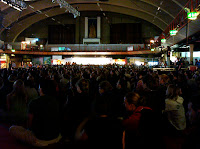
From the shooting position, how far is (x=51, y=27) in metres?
42.5

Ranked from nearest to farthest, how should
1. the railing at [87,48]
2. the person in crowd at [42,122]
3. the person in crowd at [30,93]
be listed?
the person in crowd at [42,122], the person in crowd at [30,93], the railing at [87,48]

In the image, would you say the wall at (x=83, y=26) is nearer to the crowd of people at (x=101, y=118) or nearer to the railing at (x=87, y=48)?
the railing at (x=87, y=48)

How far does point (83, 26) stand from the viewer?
42.6 metres

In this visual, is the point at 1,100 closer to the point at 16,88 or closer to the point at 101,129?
the point at 16,88

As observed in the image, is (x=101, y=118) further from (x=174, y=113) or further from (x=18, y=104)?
(x=18, y=104)

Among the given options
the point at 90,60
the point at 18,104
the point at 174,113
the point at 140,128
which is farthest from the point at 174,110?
the point at 90,60

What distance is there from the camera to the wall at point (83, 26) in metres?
41.2

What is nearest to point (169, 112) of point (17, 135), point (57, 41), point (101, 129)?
point (101, 129)

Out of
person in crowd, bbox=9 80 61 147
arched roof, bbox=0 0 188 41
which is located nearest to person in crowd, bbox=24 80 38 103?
person in crowd, bbox=9 80 61 147

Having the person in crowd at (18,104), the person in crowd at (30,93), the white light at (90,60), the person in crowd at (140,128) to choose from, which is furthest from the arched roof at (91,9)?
the person in crowd at (140,128)

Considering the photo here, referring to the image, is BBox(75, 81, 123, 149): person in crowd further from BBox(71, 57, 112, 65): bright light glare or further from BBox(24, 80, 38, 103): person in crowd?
BBox(71, 57, 112, 65): bright light glare

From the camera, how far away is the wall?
41156 millimetres

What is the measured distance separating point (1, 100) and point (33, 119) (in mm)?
3022

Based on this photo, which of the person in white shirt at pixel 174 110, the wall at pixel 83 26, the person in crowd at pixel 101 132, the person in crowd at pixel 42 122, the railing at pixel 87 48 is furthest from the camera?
the wall at pixel 83 26
